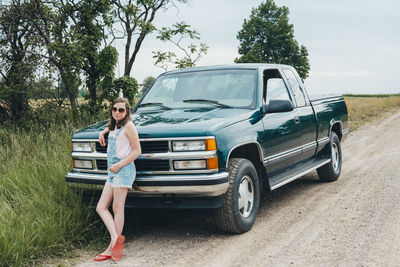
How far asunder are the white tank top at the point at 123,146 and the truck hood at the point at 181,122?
23cm

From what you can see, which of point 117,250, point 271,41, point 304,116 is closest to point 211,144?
point 117,250

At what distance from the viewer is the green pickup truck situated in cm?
452

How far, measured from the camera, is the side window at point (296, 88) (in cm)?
699

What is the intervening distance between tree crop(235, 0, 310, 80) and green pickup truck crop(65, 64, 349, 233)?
42.0 meters

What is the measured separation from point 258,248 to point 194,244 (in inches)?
27.7

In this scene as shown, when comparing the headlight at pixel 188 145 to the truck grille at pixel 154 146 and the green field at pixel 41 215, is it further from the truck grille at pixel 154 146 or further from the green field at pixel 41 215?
the green field at pixel 41 215

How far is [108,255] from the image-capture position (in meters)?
4.48

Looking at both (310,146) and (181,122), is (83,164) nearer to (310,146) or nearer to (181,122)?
(181,122)

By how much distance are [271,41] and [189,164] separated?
4779 cm

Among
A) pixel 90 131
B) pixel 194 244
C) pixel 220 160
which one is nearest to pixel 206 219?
pixel 194 244

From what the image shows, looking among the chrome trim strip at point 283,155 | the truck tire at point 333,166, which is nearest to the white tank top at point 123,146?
the chrome trim strip at point 283,155

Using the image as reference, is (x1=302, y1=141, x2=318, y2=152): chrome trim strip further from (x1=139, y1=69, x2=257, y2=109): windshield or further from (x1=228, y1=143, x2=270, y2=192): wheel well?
(x1=139, y1=69, x2=257, y2=109): windshield

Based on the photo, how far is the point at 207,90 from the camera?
595 cm

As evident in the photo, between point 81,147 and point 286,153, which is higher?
point 81,147
